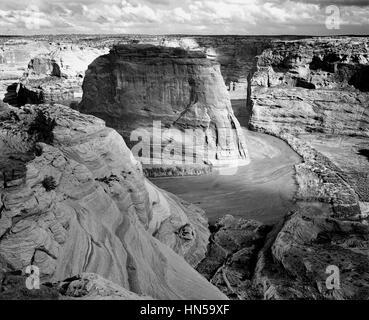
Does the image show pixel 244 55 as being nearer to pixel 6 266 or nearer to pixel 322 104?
pixel 322 104

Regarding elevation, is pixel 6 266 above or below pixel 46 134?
below

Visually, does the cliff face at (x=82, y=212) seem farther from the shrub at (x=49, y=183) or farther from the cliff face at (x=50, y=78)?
the cliff face at (x=50, y=78)

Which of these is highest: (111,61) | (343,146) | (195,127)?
(111,61)

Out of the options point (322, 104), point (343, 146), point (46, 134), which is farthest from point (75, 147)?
point (322, 104)

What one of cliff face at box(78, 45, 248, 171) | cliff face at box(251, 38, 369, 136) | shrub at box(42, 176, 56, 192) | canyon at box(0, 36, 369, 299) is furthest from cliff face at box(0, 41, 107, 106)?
shrub at box(42, 176, 56, 192)

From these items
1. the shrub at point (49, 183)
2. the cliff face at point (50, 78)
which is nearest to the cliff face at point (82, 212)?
the shrub at point (49, 183)

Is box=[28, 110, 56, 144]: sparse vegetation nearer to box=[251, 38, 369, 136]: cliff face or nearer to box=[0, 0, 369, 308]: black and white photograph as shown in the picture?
box=[0, 0, 369, 308]: black and white photograph

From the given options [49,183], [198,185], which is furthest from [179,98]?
[49,183]
